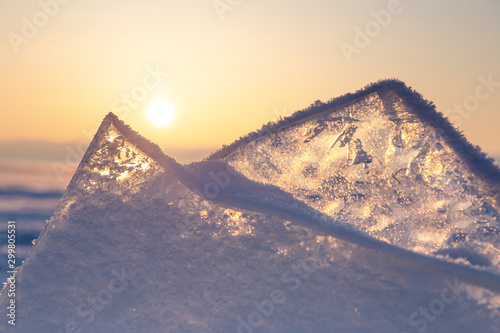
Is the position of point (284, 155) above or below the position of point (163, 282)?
above

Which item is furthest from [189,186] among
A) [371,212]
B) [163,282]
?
[371,212]

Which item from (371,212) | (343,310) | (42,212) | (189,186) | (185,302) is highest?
(42,212)

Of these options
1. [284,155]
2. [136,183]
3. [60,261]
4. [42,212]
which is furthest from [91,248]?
[42,212]

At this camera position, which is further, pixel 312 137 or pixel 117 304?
pixel 312 137

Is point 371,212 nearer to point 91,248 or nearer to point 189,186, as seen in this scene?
point 189,186

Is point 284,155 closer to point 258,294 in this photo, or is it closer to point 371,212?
point 371,212

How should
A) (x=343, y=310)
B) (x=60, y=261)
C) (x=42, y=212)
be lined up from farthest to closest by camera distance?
(x=42, y=212) → (x=60, y=261) → (x=343, y=310)

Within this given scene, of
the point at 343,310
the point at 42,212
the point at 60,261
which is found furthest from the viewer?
the point at 42,212
